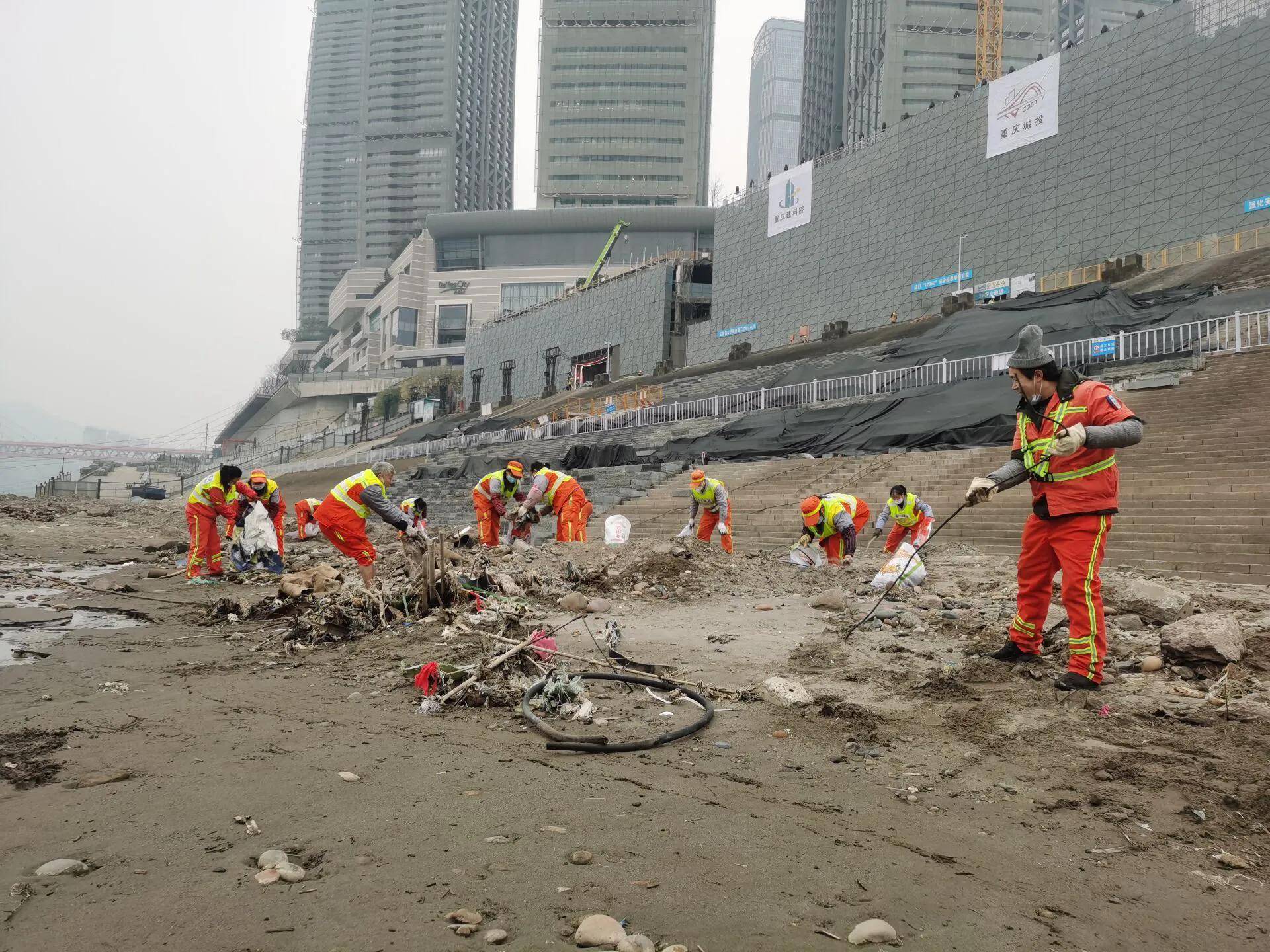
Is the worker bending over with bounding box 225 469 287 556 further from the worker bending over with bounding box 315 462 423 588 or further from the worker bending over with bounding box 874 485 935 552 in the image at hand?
the worker bending over with bounding box 874 485 935 552

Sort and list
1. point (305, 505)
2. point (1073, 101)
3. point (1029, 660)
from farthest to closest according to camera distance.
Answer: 1. point (1073, 101)
2. point (305, 505)
3. point (1029, 660)

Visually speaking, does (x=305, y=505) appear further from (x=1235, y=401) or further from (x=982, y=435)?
(x=1235, y=401)

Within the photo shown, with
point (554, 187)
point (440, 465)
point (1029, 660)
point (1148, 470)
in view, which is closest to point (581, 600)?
point (1029, 660)

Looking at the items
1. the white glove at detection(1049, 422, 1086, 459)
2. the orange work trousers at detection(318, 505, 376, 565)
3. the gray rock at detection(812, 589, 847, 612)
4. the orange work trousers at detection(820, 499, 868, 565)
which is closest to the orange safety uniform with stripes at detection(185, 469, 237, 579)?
the orange work trousers at detection(318, 505, 376, 565)

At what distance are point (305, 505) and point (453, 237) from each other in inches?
3884

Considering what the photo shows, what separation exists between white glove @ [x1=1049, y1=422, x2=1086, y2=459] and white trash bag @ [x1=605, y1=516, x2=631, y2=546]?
7592 mm

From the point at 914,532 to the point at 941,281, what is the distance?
32.6 m

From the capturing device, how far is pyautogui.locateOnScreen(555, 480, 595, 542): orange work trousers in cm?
1134

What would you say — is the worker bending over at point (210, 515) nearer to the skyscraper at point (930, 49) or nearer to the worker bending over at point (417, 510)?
the worker bending over at point (417, 510)

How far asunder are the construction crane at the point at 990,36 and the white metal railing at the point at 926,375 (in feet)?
224

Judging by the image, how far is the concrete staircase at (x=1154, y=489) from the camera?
28.9ft

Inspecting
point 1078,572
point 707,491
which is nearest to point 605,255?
point 707,491

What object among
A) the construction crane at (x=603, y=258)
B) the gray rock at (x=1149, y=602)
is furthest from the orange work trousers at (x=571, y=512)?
the construction crane at (x=603, y=258)

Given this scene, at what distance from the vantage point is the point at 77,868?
2.32 metres
